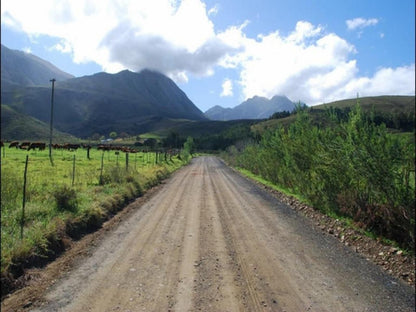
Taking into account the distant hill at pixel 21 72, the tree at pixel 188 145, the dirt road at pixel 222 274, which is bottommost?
the dirt road at pixel 222 274

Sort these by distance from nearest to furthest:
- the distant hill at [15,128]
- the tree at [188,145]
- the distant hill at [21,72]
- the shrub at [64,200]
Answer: the distant hill at [15,128] → the shrub at [64,200] → the distant hill at [21,72] → the tree at [188,145]

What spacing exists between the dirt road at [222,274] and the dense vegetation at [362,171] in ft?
6.00

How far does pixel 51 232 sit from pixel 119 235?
6.59 ft

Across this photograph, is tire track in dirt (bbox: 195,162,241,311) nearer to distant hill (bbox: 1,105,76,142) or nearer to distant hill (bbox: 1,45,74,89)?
distant hill (bbox: 1,105,76,142)

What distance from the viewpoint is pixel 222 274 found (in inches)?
248

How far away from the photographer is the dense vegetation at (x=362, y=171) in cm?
838

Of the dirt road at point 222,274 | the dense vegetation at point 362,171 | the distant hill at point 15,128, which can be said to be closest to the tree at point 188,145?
the distant hill at point 15,128

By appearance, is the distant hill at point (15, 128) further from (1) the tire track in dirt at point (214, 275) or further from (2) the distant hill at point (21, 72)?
(1) the tire track in dirt at point (214, 275)

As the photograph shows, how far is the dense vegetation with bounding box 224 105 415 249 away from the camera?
27.5 feet

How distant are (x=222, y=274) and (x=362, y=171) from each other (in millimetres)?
5521

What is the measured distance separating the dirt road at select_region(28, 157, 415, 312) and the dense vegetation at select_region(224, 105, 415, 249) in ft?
6.00

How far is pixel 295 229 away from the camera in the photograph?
10.4 metres

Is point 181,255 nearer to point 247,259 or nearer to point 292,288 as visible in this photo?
point 247,259

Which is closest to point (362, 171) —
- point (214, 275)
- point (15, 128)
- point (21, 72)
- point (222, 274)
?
point (222, 274)
